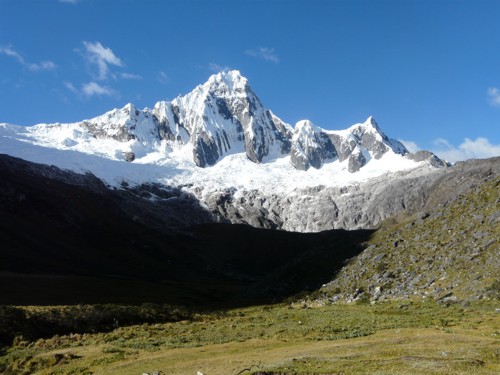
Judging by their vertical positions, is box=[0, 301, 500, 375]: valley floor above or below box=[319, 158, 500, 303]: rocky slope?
below

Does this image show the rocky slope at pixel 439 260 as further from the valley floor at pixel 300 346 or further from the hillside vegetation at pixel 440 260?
the valley floor at pixel 300 346

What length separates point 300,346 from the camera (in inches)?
1700

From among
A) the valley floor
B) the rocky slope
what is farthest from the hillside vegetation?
the valley floor

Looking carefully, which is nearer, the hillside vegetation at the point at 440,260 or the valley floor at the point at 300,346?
the valley floor at the point at 300,346

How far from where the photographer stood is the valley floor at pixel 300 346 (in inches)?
1293

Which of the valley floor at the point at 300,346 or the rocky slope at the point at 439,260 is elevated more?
the rocky slope at the point at 439,260

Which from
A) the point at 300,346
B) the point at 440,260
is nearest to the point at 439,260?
the point at 440,260

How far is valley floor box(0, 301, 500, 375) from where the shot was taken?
108 ft

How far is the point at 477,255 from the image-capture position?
70312 mm

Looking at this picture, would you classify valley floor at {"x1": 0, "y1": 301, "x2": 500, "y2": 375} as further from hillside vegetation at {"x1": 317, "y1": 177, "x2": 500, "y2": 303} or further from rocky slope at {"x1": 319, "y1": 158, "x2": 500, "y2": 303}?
rocky slope at {"x1": 319, "y1": 158, "x2": 500, "y2": 303}

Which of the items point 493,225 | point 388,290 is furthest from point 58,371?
point 493,225

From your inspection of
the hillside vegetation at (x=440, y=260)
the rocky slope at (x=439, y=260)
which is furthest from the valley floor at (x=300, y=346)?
the rocky slope at (x=439, y=260)

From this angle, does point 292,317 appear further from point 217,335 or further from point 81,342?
point 81,342

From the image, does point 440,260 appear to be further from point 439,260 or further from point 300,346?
point 300,346
